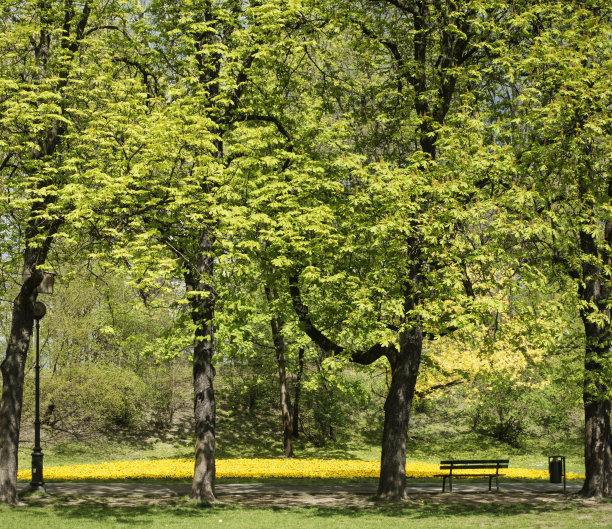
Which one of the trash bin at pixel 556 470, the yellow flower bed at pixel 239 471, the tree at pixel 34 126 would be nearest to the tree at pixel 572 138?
the trash bin at pixel 556 470

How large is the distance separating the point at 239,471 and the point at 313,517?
842 centimetres

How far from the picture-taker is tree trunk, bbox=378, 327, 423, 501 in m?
15.9

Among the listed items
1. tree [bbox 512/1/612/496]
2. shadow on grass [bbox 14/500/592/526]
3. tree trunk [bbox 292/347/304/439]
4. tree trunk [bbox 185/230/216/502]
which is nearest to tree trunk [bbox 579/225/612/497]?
tree [bbox 512/1/612/496]

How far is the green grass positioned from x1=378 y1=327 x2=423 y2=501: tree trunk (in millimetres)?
697

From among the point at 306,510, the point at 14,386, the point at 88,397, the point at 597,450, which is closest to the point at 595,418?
the point at 597,450

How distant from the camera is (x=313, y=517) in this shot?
1400cm

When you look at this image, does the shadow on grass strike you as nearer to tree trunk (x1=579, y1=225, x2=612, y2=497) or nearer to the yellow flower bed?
tree trunk (x1=579, y1=225, x2=612, y2=497)

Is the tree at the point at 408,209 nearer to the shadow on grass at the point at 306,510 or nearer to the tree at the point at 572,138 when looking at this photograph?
the tree at the point at 572,138

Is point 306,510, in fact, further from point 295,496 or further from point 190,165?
point 190,165

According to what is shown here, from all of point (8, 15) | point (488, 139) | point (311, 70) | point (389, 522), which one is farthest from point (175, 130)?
point (311, 70)

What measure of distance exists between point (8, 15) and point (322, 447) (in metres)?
25.1

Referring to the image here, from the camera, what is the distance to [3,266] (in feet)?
55.4

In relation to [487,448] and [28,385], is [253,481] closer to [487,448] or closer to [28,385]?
[28,385]

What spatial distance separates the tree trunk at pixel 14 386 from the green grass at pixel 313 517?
2.48 feet
